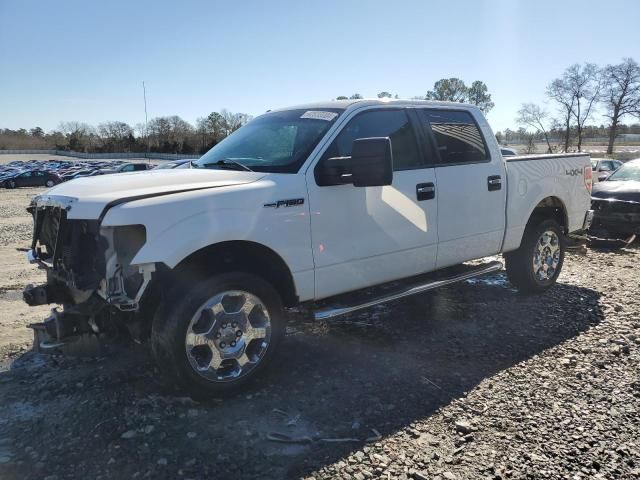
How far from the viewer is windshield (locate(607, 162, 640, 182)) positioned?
34.6 feet

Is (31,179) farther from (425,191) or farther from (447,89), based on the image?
(447,89)

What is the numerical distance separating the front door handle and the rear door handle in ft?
2.85

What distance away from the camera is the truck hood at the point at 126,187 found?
122 inches

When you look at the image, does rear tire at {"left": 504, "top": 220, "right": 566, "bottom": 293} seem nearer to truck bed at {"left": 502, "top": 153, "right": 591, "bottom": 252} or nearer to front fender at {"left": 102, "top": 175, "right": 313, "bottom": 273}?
truck bed at {"left": 502, "top": 153, "right": 591, "bottom": 252}

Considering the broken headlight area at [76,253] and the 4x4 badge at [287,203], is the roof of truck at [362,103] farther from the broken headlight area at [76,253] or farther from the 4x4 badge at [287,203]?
the broken headlight area at [76,253]

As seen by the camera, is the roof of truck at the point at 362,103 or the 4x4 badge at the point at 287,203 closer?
the 4x4 badge at the point at 287,203

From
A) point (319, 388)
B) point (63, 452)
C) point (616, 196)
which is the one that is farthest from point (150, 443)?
point (616, 196)

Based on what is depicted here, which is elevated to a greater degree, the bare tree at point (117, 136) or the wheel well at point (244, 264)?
the bare tree at point (117, 136)

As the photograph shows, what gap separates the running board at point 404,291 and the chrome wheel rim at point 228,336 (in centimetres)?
46

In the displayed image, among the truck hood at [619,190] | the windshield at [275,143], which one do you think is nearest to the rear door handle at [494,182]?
the windshield at [275,143]

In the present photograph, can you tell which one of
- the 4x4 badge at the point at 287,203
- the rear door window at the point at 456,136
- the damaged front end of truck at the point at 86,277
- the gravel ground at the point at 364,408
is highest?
the rear door window at the point at 456,136

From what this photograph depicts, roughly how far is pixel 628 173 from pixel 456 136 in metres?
7.89

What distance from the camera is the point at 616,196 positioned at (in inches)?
374

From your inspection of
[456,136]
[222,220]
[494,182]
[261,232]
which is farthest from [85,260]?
[494,182]
